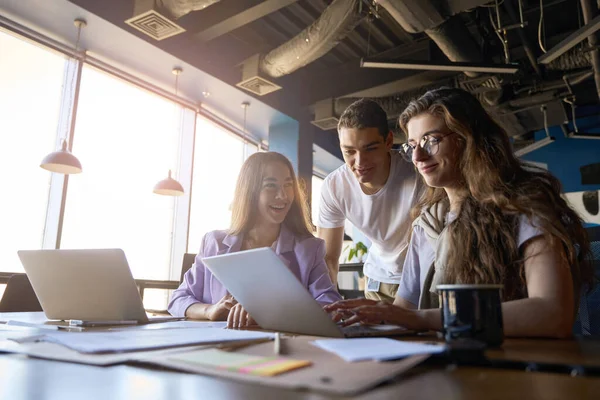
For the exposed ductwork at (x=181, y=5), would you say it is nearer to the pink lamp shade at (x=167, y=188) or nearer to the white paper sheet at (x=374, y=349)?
the pink lamp shade at (x=167, y=188)

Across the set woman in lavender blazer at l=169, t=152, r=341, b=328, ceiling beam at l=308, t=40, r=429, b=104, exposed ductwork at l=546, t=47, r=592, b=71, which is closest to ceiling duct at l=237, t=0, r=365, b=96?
ceiling beam at l=308, t=40, r=429, b=104

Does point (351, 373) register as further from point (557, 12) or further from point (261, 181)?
point (557, 12)

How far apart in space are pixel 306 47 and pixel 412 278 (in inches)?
125

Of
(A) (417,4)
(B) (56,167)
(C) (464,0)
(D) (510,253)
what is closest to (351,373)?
(D) (510,253)

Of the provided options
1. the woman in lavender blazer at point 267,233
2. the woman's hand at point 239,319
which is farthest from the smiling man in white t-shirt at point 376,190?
the woman's hand at point 239,319

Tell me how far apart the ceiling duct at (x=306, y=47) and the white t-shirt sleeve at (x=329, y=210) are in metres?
1.63

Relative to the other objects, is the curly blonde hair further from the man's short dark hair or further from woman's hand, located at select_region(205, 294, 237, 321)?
the man's short dark hair

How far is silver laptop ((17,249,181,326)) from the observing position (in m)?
1.16

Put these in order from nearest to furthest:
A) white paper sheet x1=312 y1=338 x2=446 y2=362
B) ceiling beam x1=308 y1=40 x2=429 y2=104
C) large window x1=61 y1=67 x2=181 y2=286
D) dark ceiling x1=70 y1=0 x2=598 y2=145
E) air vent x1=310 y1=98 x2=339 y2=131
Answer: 1. white paper sheet x1=312 y1=338 x2=446 y2=362
2. dark ceiling x1=70 y1=0 x2=598 y2=145
3. large window x1=61 y1=67 x2=181 y2=286
4. ceiling beam x1=308 y1=40 x2=429 y2=104
5. air vent x1=310 y1=98 x2=339 y2=131

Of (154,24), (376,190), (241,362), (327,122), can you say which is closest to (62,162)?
(154,24)

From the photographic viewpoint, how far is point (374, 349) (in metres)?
0.65

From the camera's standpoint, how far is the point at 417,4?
10.4ft

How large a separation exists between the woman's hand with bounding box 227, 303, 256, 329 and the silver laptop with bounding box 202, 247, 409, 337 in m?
0.03

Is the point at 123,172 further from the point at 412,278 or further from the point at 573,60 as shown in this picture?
the point at 573,60
